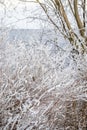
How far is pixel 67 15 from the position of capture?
8.60m

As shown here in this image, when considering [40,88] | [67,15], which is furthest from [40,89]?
[67,15]

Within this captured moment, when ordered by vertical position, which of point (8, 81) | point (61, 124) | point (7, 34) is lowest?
point (61, 124)

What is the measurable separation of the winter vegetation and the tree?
7.55 feet

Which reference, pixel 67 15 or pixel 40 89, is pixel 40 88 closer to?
pixel 40 89

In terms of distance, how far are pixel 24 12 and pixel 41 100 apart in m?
5.90

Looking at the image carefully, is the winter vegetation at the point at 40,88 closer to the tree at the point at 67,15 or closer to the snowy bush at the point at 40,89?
the snowy bush at the point at 40,89

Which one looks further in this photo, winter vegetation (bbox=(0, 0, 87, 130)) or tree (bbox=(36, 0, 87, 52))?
tree (bbox=(36, 0, 87, 52))

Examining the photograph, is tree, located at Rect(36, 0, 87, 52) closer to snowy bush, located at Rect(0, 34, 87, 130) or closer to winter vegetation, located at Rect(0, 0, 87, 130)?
winter vegetation, located at Rect(0, 0, 87, 130)

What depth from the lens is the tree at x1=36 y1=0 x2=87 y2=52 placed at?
26.4ft

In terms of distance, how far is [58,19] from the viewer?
8.34m

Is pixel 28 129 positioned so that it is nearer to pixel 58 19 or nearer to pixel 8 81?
pixel 8 81

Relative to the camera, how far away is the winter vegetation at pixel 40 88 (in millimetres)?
3938

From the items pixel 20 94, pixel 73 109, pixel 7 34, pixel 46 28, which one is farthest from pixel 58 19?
pixel 20 94

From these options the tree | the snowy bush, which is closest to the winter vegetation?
the snowy bush
